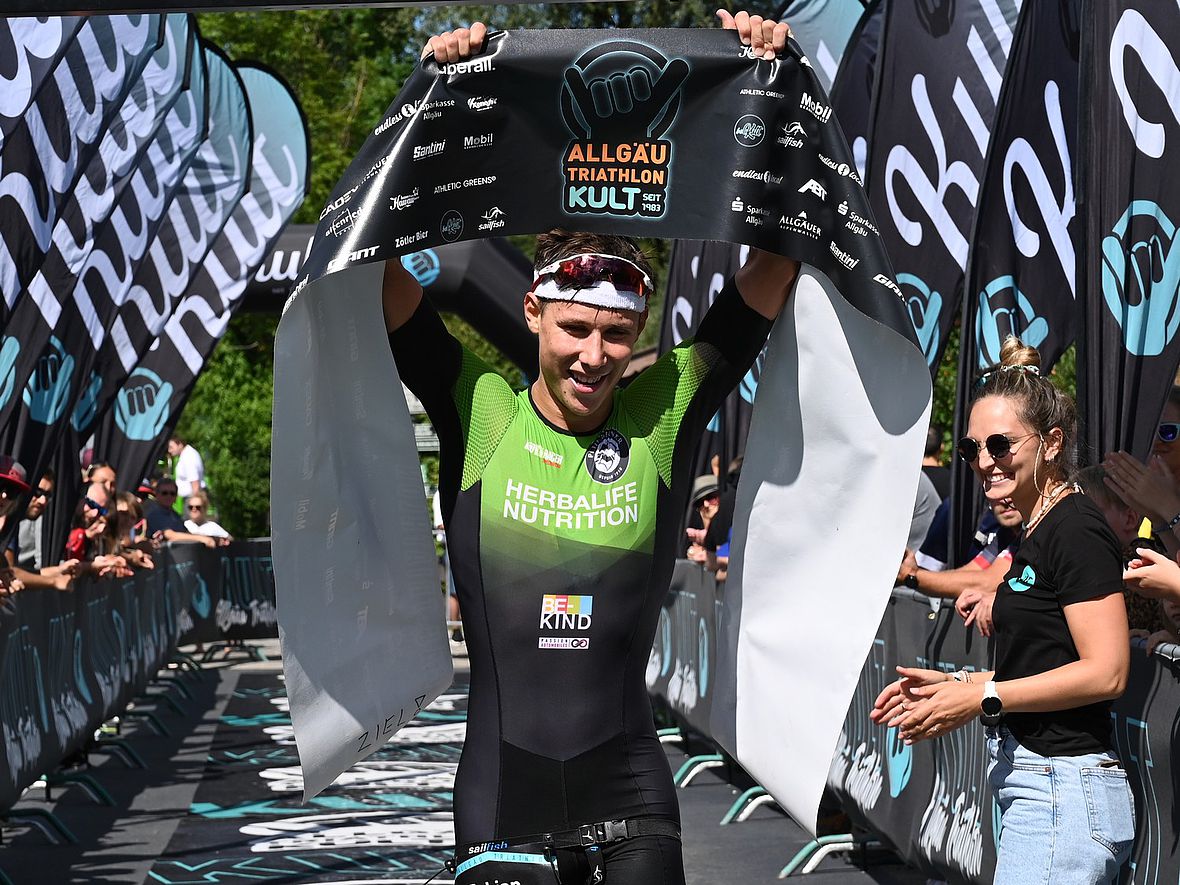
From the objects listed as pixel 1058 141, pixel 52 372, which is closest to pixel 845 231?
pixel 1058 141

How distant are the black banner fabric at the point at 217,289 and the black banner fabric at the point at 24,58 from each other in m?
4.77

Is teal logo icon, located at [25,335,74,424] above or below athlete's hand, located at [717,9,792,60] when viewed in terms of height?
below

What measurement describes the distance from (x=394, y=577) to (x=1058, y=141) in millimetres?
4386

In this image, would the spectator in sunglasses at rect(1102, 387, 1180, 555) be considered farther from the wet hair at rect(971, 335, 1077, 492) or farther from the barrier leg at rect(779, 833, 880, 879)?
A: the barrier leg at rect(779, 833, 880, 879)

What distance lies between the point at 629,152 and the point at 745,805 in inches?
259

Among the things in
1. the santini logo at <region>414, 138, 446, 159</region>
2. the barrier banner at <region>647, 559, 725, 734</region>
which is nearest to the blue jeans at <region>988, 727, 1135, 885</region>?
the santini logo at <region>414, 138, 446, 159</region>

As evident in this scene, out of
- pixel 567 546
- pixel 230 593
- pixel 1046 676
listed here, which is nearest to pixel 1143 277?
pixel 1046 676

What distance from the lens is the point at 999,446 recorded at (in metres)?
4.09

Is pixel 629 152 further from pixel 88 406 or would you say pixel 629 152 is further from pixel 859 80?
pixel 88 406

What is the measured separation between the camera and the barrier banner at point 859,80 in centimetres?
971

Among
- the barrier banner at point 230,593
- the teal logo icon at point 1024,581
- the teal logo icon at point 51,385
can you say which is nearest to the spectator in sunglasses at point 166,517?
the barrier banner at point 230,593

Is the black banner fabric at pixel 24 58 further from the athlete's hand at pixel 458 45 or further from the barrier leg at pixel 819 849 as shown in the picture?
the barrier leg at pixel 819 849

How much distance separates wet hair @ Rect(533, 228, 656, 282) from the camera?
3.54m

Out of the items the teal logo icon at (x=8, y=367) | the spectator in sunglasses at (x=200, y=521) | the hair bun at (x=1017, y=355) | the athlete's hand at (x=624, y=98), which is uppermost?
the athlete's hand at (x=624, y=98)
